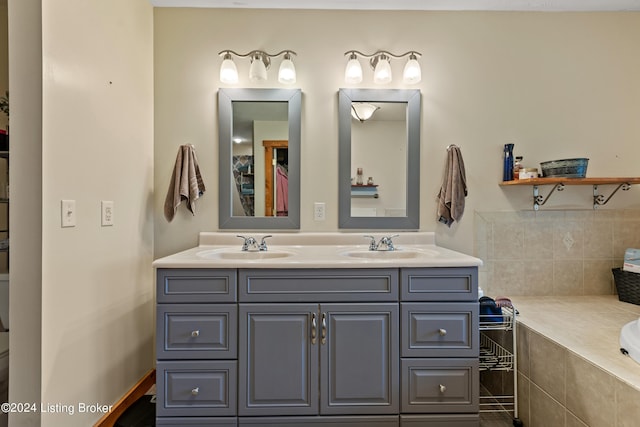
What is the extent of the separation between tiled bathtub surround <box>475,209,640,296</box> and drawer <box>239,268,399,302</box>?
0.97 metres

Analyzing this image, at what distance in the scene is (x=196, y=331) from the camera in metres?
1.35

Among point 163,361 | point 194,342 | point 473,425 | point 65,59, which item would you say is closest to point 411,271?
point 473,425

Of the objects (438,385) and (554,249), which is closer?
(438,385)

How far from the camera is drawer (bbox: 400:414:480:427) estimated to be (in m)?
1.39

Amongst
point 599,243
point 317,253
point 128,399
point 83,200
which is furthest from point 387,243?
point 128,399

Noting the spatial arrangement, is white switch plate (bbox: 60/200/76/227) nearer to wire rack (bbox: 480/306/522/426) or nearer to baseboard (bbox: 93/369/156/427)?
baseboard (bbox: 93/369/156/427)

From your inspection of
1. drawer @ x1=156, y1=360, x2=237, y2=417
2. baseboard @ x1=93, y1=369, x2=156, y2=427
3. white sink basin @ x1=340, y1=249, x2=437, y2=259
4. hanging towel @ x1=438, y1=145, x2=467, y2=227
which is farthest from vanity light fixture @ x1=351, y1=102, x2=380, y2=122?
baseboard @ x1=93, y1=369, x2=156, y2=427

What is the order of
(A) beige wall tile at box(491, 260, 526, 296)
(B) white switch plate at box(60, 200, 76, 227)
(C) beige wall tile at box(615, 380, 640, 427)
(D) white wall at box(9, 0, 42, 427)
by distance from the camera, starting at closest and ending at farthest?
(C) beige wall tile at box(615, 380, 640, 427), (D) white wall at box(9, 0, 42, 427), (B) white switch plate at box(60, 200, 76, 227), (A) beige wall tile at box(491, 260, 526, 296)

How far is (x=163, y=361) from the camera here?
135cm

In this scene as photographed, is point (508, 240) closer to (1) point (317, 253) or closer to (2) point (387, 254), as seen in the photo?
(2) point (387, 254)

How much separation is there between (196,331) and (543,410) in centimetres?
167

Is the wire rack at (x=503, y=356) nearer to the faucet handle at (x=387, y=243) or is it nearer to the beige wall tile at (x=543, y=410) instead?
the beige wall tile at (x=543, y=410)

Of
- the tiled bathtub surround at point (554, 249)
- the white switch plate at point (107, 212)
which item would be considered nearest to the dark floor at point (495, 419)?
the tiled bathtub surround at point (554, 249)

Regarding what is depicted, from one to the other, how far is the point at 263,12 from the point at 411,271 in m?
1.85
